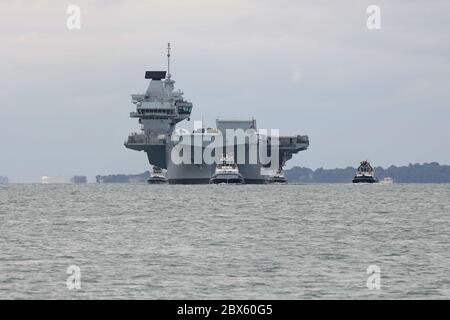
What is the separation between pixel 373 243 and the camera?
59062 millimetres

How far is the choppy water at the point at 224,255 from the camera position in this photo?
38125mm

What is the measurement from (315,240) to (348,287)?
21.8 metres

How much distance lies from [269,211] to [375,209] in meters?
13.6

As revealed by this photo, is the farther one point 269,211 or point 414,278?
point 269,211

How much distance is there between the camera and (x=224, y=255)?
167ft

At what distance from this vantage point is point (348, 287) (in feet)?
127

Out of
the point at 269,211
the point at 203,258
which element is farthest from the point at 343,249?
the point at 269,211

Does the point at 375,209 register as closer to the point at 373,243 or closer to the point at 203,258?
the point at 373,243

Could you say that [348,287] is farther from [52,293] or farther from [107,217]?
[107,217]

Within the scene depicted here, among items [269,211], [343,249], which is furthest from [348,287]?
[269,211]

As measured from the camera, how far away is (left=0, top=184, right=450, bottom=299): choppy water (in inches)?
1501

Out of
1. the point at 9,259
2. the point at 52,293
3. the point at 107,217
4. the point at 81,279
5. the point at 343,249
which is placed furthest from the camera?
the point at 107,217
